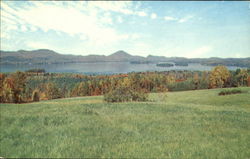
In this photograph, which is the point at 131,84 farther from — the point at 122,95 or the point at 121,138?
the point at 121,138

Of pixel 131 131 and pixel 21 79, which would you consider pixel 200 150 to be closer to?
pixel 131 131

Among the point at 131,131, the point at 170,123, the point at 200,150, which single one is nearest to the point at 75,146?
the point at 131,131

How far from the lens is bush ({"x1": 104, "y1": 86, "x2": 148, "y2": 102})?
23.8 m

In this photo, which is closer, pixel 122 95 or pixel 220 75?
pixel 122 95

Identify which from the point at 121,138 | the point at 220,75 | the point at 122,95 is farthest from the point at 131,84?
the point at 121,138

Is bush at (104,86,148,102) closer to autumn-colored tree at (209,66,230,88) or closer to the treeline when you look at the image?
the treeline

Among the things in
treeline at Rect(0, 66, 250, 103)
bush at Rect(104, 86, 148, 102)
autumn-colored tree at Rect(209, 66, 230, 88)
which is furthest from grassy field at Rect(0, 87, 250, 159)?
autumn-colored tree at Rect(209, 66, 230, 88)

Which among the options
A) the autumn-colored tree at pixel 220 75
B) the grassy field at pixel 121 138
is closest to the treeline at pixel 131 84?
the autumn-colored tree at pixel 220 75

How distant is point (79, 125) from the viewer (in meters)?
8.05

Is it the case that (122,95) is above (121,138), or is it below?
below

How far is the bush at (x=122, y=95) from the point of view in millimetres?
23823

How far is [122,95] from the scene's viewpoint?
80.9 feet

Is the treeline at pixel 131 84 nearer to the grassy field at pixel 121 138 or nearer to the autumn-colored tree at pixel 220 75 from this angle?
the autumn-colored tree at pixel 220 75

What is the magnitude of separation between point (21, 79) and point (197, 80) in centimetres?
8357
